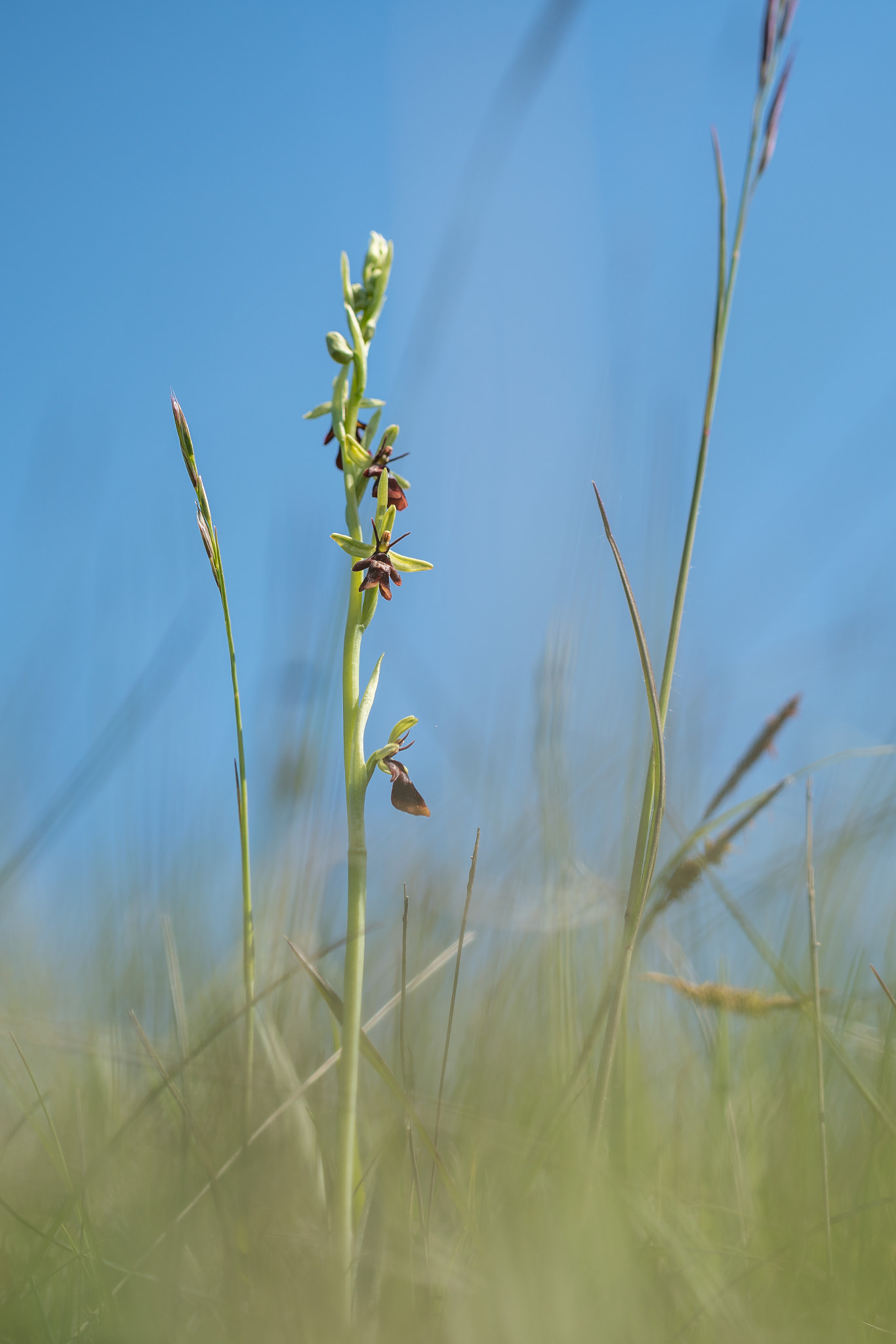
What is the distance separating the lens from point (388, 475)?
46.3 inches

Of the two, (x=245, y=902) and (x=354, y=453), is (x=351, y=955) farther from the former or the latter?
(x=354, y=453)

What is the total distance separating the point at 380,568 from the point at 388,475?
0.18 m

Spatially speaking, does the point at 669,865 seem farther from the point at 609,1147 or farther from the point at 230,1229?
the point at 230,1229

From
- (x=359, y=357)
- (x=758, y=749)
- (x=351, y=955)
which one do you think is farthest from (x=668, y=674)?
(x=359, y=357)

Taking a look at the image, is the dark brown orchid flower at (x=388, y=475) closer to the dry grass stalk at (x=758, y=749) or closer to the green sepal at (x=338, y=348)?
the green sepal at (x=338, y=348)

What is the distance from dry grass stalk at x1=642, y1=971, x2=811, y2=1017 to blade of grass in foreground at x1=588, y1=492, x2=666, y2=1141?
0.74 ft

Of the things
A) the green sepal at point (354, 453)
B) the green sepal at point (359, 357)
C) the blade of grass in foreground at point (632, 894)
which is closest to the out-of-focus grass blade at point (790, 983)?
the blade of grass in foreground at point (632, 894)

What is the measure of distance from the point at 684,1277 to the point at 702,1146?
32cm

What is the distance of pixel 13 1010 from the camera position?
1073mm

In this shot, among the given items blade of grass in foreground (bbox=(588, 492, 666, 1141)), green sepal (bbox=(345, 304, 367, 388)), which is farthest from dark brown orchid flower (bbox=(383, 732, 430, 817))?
green sepal (bbox=(345, 304, 367, 388))

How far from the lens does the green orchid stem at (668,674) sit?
0.72m

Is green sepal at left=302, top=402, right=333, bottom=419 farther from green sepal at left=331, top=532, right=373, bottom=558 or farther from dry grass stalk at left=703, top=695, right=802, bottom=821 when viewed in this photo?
dry grass stalk at left=703, top=695, right=802, bottom=821

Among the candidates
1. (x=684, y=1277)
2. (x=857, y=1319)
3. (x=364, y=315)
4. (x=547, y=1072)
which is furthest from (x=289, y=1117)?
(x=364, y=315)

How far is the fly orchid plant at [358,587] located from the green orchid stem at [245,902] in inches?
4.1
